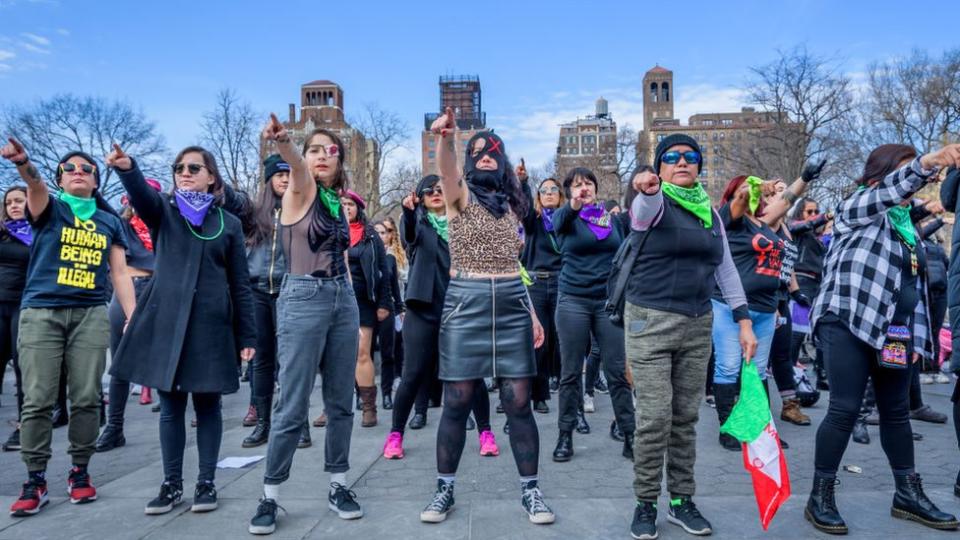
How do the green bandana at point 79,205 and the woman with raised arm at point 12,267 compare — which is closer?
the green bandana at point 79,205

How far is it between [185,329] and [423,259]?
201cm

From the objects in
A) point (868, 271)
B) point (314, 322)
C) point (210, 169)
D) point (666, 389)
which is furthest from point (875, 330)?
point (210, 169)

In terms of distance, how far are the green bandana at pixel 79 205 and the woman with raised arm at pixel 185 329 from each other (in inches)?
36.4

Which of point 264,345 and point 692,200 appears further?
point 264,345

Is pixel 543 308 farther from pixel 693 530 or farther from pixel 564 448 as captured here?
pixel 693 530

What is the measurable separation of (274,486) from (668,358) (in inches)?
90.9

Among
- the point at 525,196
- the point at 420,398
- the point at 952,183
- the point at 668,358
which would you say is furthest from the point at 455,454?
the point at 952,183

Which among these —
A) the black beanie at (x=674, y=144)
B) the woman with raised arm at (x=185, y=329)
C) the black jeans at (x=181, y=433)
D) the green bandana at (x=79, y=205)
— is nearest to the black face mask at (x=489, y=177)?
the black beanie at (x=674, y=144)

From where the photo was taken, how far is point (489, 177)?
376cm

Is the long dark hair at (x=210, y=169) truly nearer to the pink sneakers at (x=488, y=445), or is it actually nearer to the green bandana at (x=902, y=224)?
the pink sneakers at (x=488, y=445)

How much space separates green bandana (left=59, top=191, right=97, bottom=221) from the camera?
4336mm

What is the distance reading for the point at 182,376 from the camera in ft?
12.2

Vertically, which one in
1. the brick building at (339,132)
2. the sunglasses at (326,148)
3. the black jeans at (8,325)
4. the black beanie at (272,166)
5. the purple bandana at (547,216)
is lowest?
the black jeans at (8,325)

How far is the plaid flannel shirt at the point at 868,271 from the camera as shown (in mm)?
3455
